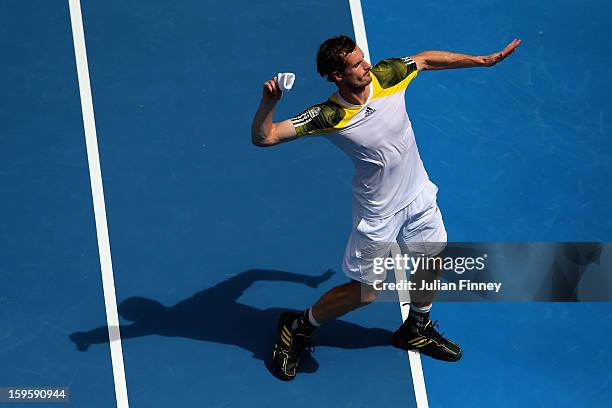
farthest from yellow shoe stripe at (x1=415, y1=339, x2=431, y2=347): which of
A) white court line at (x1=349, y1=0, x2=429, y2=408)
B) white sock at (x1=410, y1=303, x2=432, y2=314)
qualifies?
white sock at (x1=410, y1=303, x2=432, y2=314)

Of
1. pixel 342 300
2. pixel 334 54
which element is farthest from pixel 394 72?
pixel 342 300

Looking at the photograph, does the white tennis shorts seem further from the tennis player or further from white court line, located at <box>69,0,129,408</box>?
white court line, located at <box>69,0,129,408</box>

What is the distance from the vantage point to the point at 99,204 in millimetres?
7965

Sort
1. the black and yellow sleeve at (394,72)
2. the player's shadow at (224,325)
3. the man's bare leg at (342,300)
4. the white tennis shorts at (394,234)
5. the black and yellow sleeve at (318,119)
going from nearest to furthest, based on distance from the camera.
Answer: the black and yellow sleeve at (318,119) < the black and yellow sleeve at (394,72) < the white tennis shorts at (394,234) < the man's bare leg at (342,300) < the player's shadow at (224,325)

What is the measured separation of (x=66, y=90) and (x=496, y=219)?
13.0 feet

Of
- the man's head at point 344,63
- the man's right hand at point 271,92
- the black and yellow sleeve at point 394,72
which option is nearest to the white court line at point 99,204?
the man's right hand at point 271,92

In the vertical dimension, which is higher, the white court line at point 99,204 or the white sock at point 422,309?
the white court line at point 99,204

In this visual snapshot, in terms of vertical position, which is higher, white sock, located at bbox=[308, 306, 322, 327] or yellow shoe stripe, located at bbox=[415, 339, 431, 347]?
white sock, located at bbox=[308, 306, 322, 327]

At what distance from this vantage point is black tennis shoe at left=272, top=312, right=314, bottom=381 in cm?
723

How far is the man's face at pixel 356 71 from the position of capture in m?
6.02

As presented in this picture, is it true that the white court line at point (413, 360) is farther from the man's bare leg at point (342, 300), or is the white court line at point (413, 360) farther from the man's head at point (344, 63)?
the man's head at point (344, 63)

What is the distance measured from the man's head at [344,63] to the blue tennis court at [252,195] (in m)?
2.14

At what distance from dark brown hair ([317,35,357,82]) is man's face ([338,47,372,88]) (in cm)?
3

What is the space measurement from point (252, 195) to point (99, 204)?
1.28m
